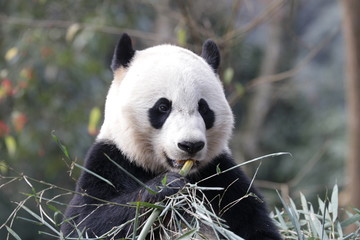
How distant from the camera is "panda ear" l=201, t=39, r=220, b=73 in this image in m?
4.21

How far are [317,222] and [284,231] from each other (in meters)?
0.30

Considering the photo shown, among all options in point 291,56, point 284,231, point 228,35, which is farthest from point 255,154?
point 284,231

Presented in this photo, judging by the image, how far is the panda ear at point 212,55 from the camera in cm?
421

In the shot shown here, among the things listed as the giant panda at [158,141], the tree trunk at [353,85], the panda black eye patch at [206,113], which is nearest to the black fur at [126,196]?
the giant panda at [158,141]

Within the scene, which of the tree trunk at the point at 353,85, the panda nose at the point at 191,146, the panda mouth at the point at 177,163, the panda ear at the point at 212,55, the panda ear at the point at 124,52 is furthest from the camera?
the tree trunk at the point at 353,85

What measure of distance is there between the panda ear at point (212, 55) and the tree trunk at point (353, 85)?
2777 millimetres

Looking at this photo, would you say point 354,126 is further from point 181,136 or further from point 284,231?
point 181,136

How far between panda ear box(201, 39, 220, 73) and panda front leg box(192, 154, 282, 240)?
645 millimetres

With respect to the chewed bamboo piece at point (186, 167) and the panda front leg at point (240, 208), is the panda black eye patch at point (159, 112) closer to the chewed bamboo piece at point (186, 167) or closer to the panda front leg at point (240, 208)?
the chewed bamboo piece at point (186, 167)

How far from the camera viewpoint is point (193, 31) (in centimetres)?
748

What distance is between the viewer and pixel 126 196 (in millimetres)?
3578

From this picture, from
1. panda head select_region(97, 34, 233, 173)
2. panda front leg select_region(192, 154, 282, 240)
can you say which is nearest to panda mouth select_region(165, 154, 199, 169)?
panda head select_region(97, 34, 233, 173)

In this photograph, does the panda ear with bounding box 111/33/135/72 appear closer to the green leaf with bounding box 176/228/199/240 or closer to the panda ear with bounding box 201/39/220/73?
the panda ear with bounding box 201/39/220/73

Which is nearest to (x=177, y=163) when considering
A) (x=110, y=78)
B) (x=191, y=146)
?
(x=191, y=146)
